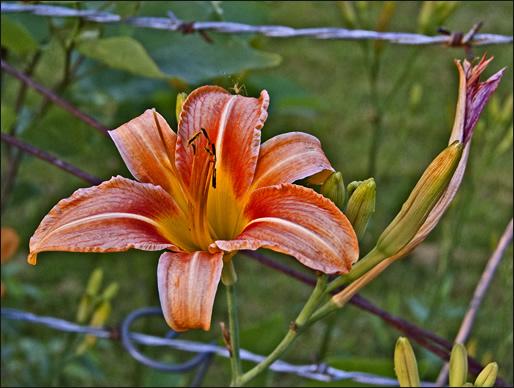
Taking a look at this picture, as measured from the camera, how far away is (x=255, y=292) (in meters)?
2.59

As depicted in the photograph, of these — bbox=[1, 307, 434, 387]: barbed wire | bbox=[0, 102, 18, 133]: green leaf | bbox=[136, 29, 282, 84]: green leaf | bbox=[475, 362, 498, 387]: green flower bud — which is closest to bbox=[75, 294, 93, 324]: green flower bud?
bbox=[1, 307, 434, 387]: barbed wire

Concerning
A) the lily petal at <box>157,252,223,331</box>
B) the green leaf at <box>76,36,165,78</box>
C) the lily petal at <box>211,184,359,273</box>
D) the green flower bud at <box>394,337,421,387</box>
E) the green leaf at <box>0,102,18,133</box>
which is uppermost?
the green leaf at <box>76,36,165,78</box>

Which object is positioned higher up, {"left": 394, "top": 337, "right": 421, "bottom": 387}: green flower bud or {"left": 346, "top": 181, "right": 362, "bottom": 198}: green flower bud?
{"left": 346, "top": 181, "right": 362, "bottom": 198}: green flower bud

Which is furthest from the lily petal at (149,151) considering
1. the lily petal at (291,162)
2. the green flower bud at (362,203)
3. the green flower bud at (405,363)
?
the green flower bud at (405,363)

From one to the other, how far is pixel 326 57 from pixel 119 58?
10.4 feet

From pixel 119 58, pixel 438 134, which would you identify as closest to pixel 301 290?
pixel 438 134

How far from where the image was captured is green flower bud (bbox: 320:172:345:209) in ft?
2.40

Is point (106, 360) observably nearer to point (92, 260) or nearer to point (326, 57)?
point (92, 260)

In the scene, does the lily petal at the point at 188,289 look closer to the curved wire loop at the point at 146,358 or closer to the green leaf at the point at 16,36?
the curved wire loop at the point at 146,358

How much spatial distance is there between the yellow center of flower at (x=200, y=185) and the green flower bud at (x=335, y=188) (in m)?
0.13

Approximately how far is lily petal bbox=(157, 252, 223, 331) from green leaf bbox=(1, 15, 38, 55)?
0.74m

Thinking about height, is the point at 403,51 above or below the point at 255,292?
above

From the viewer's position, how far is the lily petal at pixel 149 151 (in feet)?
2.51

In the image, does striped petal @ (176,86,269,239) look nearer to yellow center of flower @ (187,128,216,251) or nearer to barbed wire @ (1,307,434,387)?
yellow center of flower @ (187,128,216,251)
